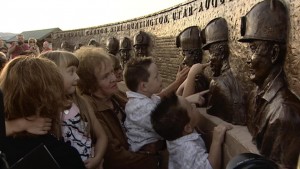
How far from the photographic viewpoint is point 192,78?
3.45 metres

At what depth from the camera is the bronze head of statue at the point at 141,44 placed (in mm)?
6051

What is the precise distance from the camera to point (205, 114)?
3.43 m

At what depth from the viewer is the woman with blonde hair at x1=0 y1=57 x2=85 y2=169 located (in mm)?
1804

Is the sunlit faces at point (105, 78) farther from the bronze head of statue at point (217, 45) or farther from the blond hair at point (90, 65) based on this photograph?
the bronze head of statue at point (217, 45)

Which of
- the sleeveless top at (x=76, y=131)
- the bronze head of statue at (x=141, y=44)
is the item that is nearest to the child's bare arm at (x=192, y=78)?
the sleeveless top at (x=76, y=131)

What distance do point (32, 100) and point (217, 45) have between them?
1.87 meters

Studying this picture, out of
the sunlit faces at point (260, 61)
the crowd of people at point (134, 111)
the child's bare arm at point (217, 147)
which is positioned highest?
the sunlit faces at point (260, 61)

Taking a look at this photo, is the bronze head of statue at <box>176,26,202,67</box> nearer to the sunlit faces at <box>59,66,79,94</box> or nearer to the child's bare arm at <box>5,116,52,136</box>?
the sunlit faces at <box>59,66,79,94</box>

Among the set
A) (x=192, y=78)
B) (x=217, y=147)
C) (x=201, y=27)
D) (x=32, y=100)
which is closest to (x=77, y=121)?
(x=32, y=100)

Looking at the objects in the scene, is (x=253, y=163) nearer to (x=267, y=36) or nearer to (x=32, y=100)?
(x=32, y=100)

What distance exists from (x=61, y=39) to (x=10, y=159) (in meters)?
14.6

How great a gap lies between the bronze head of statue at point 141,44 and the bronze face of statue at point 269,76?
11.9ft

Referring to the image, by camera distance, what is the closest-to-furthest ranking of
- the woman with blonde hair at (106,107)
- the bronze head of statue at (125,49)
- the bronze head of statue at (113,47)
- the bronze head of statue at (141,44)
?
the woman with blonde hair at (106,107), the bronze head of statue at (141,44), the bronze head of statue at (125,49), the bronze head of statue at (113,47)

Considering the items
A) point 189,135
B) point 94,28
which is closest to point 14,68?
point 189,135
